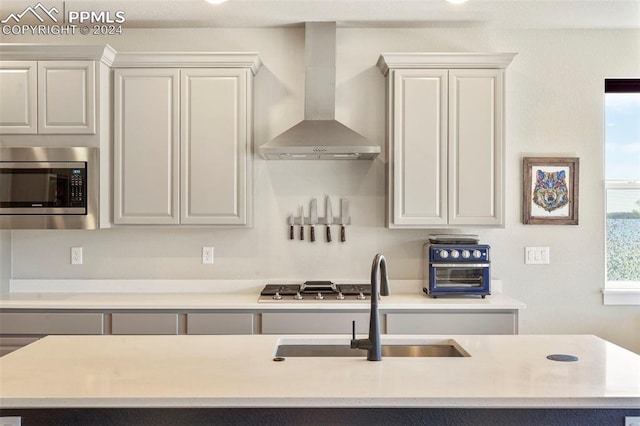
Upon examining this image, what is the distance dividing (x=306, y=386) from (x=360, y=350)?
635 millimetres

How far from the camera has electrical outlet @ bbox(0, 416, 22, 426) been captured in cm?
174

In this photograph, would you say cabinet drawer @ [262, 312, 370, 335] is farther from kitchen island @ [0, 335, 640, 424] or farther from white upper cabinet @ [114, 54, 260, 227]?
kitchen island @ [0, 335, 640, 424]

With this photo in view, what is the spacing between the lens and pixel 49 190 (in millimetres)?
3605

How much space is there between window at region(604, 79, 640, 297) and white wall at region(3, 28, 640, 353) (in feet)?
0.45

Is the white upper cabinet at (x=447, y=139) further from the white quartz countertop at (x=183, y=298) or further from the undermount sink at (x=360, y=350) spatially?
the undermount sink at (x=360, y=350)

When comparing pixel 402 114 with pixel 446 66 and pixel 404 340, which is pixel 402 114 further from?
pixel 404 340

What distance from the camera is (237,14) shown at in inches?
148

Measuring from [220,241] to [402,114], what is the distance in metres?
1.56

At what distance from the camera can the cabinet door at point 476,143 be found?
3707mm

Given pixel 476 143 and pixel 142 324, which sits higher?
pixel 476 143

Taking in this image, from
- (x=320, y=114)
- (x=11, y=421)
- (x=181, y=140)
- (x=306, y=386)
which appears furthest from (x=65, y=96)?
(x=306, y=386)

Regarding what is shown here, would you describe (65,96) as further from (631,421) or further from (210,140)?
(631,421)

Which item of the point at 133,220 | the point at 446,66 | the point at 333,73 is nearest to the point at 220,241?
the point at 133,220

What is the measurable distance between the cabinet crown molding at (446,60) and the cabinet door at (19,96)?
2279 mm
